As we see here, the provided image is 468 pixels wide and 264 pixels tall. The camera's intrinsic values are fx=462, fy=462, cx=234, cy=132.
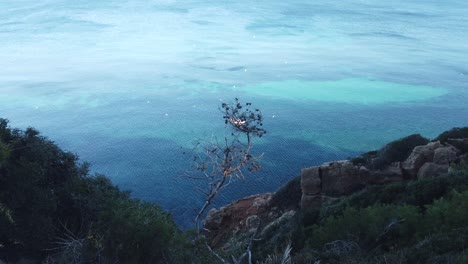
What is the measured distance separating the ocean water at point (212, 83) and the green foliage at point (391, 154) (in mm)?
7089

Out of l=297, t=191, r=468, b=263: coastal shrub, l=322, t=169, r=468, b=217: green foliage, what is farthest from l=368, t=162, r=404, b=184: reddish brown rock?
l=297, t=191, r=468, b=263: coastal shrub

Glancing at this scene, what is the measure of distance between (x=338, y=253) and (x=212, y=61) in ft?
139

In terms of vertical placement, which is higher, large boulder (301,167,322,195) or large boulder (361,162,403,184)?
large boulder (361,162,403,184)

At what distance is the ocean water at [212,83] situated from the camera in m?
29.1

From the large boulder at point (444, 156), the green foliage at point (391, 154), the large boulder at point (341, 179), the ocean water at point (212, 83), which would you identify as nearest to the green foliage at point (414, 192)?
the large boulder at point (341, 179)

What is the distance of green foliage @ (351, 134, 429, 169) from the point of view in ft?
57.3

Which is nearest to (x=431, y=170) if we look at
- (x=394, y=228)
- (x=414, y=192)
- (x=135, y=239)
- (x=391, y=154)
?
(x=391, y=154)

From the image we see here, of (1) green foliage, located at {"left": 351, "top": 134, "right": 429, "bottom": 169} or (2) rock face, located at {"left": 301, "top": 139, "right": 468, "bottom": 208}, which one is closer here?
(2) rock face, located at {"left": 301, "top": 139, "right": 468, "bottom": 208}

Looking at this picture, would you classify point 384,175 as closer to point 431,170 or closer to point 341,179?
point 341,179

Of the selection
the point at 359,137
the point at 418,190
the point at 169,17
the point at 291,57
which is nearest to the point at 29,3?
the point at 169,17

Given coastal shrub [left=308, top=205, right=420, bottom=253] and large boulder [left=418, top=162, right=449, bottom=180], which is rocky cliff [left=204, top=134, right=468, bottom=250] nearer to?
large boulder [left=418, top=162, right=449, bottom=180]

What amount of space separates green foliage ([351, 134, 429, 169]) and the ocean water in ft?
23.3

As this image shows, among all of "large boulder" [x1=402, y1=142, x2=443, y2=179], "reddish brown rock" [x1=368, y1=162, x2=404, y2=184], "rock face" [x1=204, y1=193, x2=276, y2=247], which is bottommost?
"rock face" [x1=204, y1=193, x2=276, y2=247]

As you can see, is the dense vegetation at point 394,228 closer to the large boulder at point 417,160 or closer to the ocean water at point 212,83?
the large boulder at point 417,160
